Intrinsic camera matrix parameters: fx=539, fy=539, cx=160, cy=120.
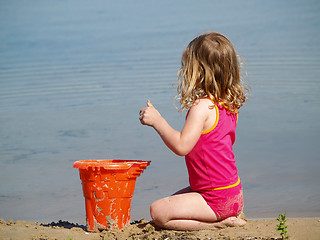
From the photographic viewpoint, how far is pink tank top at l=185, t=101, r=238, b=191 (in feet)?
10.4

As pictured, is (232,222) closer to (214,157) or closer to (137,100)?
(214,157)

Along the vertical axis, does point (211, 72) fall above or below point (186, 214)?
above

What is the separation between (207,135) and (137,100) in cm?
417

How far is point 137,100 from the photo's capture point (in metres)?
7.28

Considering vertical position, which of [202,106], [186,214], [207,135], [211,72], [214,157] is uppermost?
[211,72]

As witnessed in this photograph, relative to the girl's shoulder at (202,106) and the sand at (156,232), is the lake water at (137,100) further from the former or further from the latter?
the girl's shoulder at (202,106)

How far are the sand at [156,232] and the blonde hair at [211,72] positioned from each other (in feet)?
2.37

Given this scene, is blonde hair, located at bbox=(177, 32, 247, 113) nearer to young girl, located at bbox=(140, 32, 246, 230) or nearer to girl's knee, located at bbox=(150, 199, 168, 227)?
young girl, located at bbox=(140, 32, 246, 230)

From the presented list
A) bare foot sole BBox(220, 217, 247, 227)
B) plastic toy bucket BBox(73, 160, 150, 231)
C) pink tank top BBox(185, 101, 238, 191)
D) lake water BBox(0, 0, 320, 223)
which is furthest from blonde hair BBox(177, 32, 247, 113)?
lake water BBox(0, 0, 320, 223)

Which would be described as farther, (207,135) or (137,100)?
(137,100)

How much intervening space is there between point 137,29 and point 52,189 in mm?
9273

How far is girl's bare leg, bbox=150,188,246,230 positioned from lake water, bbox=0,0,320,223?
2.27 feet

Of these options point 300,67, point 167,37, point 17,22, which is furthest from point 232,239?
point 17,22

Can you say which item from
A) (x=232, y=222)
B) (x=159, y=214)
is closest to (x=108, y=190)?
(x=159, y=214)
